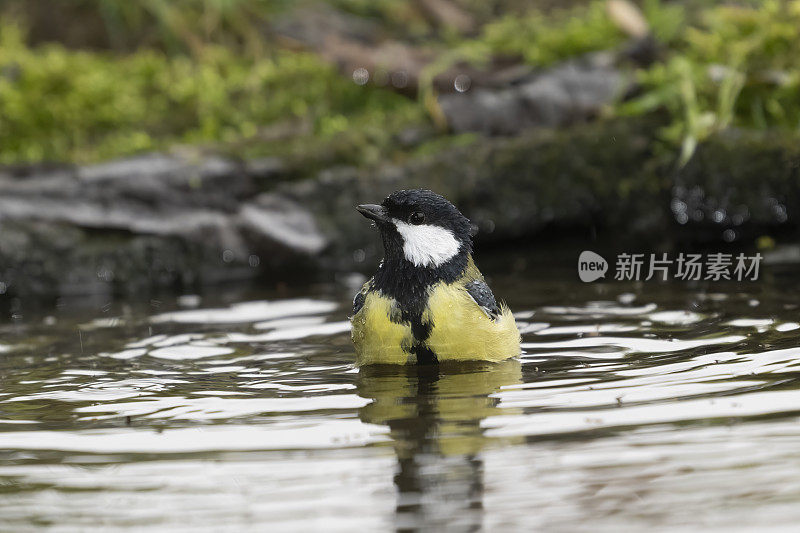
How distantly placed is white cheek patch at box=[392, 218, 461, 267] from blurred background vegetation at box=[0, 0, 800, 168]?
8.55 feet

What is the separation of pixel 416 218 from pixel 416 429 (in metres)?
1.32

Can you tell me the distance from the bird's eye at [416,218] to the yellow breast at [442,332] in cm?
31

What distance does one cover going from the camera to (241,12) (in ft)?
32.1

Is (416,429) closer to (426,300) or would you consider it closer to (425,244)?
(426,300)

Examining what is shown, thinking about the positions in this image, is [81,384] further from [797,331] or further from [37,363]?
[797,331]

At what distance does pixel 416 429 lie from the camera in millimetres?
2941

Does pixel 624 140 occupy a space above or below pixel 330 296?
above

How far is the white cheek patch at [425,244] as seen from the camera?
401 cm

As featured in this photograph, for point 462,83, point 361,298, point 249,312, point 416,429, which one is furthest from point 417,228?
point 462,83

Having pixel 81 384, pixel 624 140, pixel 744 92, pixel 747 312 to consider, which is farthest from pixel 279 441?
pixel 744 92

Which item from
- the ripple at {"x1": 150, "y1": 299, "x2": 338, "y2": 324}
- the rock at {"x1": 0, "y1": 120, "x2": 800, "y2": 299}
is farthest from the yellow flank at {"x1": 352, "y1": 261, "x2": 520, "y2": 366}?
the rock at {"x1": 0, "y1": 120, "x2": 800, "y2": 299}

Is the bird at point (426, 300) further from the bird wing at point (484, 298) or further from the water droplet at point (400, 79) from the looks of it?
the water droplet at point (400, 79)

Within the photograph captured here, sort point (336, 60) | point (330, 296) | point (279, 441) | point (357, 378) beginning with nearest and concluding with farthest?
1. point (279, 441)
2. point (357, 378)
3. point (330, 296)
4. point (336, 60)

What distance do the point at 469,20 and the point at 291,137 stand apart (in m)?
3.72
